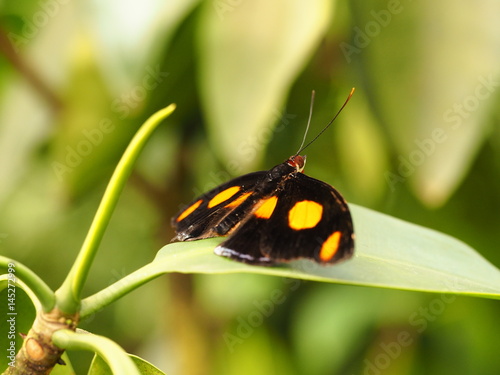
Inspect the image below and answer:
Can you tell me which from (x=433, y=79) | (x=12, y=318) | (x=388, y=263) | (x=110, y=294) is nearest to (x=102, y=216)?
(x=110, y=294)

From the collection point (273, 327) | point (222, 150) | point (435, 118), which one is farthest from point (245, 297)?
point (435, 118)

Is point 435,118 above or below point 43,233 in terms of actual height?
above

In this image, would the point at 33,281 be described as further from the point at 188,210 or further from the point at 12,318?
the point at 188,210

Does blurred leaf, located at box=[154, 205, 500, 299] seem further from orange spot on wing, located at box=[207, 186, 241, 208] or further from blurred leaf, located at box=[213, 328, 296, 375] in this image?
blurred leaf, located at box=[213, 328, 296, 375]

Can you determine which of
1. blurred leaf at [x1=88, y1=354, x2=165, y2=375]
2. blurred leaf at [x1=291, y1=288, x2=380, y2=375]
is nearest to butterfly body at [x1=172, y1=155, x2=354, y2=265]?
blurred leaf at [x1=88, y1=354, x2=165, y2=375]

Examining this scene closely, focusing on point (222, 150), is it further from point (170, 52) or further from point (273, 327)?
point (273, 327)

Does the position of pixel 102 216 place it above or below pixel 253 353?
above

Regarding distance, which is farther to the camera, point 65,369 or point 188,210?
point 188,210
